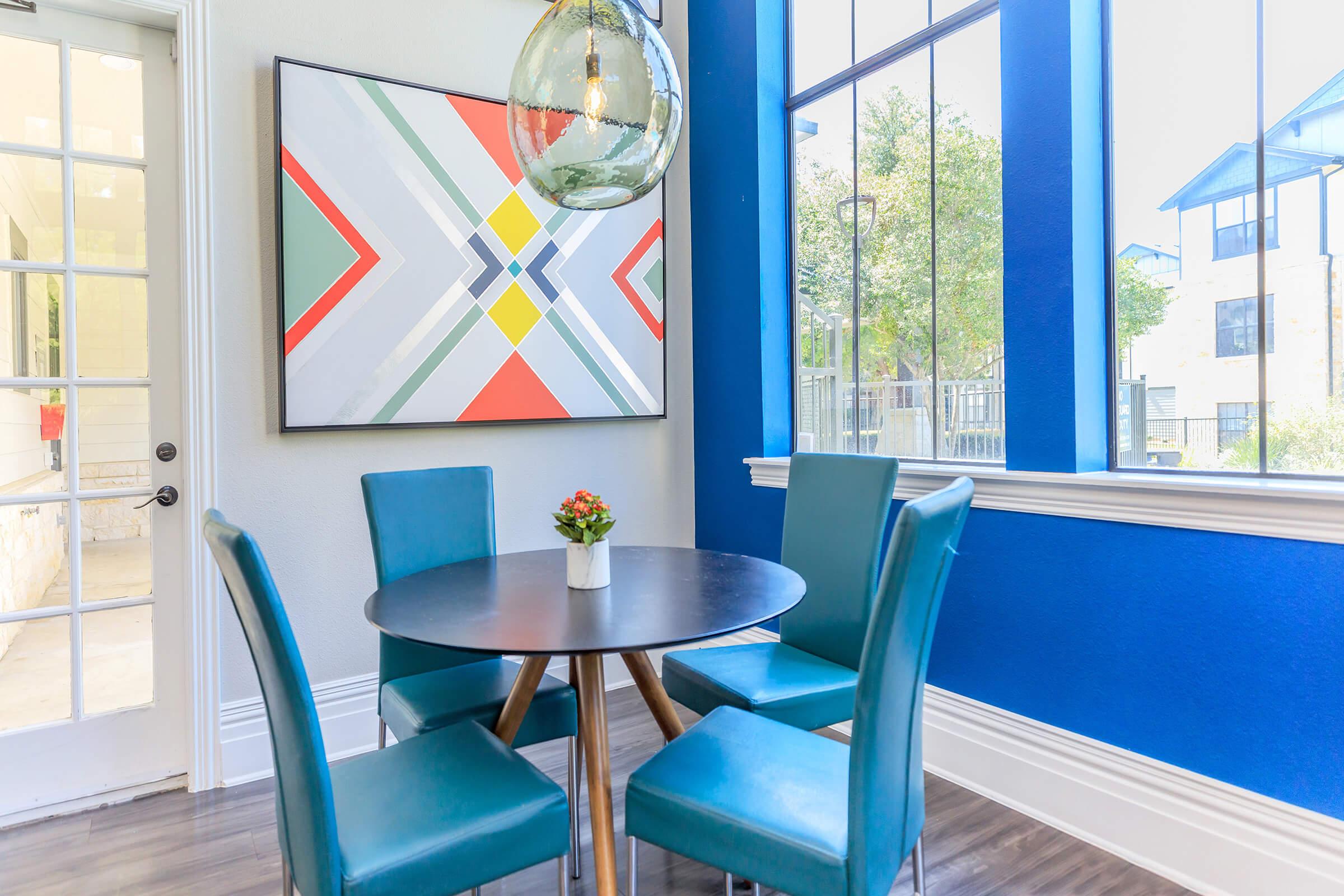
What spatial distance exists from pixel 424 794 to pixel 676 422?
234 centimetres

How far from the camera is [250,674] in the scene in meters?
2.55

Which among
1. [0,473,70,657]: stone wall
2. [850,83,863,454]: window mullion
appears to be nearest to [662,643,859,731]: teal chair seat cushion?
[850,83,863,454]: window mullion

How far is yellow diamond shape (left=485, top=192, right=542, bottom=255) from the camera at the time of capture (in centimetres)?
297

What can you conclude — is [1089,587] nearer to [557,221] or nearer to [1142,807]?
[1142,807]

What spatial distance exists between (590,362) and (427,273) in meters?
0.75

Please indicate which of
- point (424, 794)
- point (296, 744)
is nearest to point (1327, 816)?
point (424, 794)

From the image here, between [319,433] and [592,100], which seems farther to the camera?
[319,433]

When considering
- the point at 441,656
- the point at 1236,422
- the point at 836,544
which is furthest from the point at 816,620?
the point at 1236,422

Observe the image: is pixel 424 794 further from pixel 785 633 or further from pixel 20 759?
pixel 20 759

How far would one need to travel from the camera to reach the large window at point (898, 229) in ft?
8.22

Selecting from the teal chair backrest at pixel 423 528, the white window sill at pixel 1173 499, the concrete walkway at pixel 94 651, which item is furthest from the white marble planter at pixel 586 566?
the concrete walkway at pixel 94 651

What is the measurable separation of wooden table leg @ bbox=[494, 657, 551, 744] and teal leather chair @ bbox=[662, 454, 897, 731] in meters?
0.44

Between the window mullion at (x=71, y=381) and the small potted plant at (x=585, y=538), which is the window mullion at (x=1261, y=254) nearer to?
the small potted plant at (x=585, y=538)

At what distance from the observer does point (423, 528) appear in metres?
2.30
